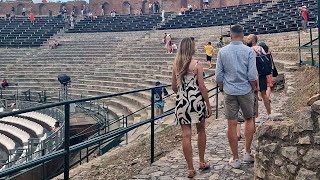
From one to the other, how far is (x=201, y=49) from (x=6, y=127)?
1235 cm

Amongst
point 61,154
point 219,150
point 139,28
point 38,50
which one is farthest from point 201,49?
point 61,154

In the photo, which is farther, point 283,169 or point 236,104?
point 236,104

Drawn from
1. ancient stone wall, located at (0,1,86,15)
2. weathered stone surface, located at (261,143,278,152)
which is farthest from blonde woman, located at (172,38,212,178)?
ancient stone wall, located at (0,1,86,15)

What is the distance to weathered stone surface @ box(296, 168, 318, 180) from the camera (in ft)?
13.4

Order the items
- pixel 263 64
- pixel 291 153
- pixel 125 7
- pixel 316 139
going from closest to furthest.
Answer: pixel 316 139
pixel 291 153
pixel 263 64
pixel 125 7

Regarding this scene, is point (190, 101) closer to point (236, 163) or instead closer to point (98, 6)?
point (236, 163)

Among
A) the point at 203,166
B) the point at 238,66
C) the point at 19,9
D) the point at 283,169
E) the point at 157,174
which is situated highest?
the point at 19,9

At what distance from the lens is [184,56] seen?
532 centimetres

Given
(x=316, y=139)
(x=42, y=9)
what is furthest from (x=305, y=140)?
(x=42, y=9)

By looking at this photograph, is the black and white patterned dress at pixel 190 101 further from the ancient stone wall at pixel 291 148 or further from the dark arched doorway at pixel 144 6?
the dark arched doorway at pixel 144 6

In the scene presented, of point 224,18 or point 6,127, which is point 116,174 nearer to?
point 6,127

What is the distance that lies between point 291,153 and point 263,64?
153 inches

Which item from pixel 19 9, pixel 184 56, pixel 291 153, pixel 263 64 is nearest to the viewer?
pixel 291 153

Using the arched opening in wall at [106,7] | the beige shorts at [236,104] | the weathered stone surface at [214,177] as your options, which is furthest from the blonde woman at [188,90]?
the arched opening in wall at [106,7]
